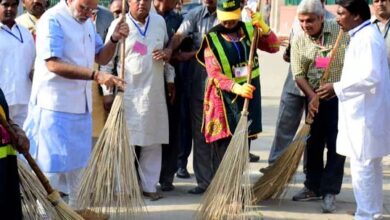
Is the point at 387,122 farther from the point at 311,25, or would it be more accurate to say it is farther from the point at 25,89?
the point at 25,89

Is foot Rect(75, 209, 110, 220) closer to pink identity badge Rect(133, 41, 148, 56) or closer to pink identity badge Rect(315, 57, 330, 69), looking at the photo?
pink identity badge Rect(133, 41, 148, 56)

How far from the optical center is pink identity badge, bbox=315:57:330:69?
5.23 m

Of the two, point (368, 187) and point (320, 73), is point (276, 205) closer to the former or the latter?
point (368, 187)

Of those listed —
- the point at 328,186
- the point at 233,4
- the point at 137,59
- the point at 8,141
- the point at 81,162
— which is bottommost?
the point at 328,186

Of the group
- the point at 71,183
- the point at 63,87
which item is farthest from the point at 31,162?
the point at 71,183

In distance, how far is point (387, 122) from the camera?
187 inches

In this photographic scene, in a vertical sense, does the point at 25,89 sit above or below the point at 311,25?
below

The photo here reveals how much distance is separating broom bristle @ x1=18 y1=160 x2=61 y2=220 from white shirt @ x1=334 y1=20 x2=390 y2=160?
2.08m

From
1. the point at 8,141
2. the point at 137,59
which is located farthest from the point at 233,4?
the point at 8,141

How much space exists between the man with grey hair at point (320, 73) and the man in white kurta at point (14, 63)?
2072 mm

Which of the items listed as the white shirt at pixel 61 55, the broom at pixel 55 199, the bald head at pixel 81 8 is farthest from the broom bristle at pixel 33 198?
the bald head at pixel 81 8

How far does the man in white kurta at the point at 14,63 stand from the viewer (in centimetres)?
523

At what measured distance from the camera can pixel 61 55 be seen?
436cm

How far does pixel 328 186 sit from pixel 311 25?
1.24 meters
